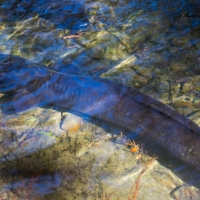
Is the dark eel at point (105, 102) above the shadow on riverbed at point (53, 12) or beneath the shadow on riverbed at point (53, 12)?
beneath

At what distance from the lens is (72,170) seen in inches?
165

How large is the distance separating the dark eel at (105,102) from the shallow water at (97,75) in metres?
0.19

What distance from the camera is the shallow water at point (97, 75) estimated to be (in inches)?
158

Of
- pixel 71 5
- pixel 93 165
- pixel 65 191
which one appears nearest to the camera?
pixel 65 191

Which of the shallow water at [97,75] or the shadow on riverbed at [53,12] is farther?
the shadow on riverbed at [53,12]

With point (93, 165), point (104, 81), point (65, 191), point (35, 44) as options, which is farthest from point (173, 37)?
point (65, 191)

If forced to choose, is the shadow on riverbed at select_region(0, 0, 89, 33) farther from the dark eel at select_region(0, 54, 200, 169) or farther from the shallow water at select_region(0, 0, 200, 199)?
the dark eel at select_region(0, 54, 200, 169)

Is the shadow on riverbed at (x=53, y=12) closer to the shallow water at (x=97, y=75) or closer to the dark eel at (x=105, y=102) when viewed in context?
the shallow water at (x=97, y=75)

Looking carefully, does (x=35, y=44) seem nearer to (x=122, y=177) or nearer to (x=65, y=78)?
(x=65, y=78)

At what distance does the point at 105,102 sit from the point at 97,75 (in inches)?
38.7

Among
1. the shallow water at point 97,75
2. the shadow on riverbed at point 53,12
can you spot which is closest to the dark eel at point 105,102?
the shallow water at point 97,75

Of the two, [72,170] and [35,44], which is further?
[35,44]

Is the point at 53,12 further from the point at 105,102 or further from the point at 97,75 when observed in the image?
the point at 105,102

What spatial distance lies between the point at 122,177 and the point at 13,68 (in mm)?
3053
